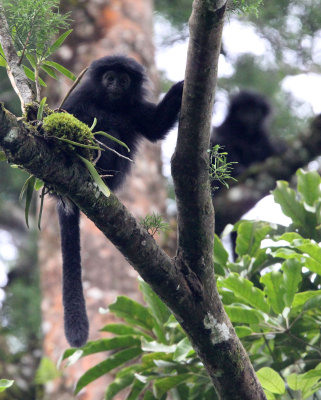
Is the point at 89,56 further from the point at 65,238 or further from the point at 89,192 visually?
the point at 89,192

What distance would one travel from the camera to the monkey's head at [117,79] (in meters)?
3.18

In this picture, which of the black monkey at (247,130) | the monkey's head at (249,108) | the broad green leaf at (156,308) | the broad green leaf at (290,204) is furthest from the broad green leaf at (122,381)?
the monkey's head at (249,108)

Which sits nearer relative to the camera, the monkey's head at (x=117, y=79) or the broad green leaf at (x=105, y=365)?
the broad green leaf at (x=105, y=365)

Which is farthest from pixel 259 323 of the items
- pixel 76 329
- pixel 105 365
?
pixel 76 329

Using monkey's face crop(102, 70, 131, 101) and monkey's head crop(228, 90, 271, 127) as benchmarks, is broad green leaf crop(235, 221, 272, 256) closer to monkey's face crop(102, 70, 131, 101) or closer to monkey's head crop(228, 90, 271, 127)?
monkey's face crop(102, 70, 131, 101)

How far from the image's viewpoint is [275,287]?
2.25 metres

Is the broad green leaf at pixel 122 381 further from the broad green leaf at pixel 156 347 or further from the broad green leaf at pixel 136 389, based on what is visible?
the broad green leaf at pixel 156 347

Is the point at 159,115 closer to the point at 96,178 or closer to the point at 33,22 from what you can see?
the point at 33,22

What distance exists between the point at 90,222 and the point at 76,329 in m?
1.55

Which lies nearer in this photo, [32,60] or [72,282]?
[32,60]

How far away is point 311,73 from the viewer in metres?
5.84

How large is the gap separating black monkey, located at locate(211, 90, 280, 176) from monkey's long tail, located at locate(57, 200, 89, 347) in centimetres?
355

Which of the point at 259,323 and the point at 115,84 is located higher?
the point at 115,84

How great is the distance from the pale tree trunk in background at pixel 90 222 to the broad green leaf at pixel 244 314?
1485mm
